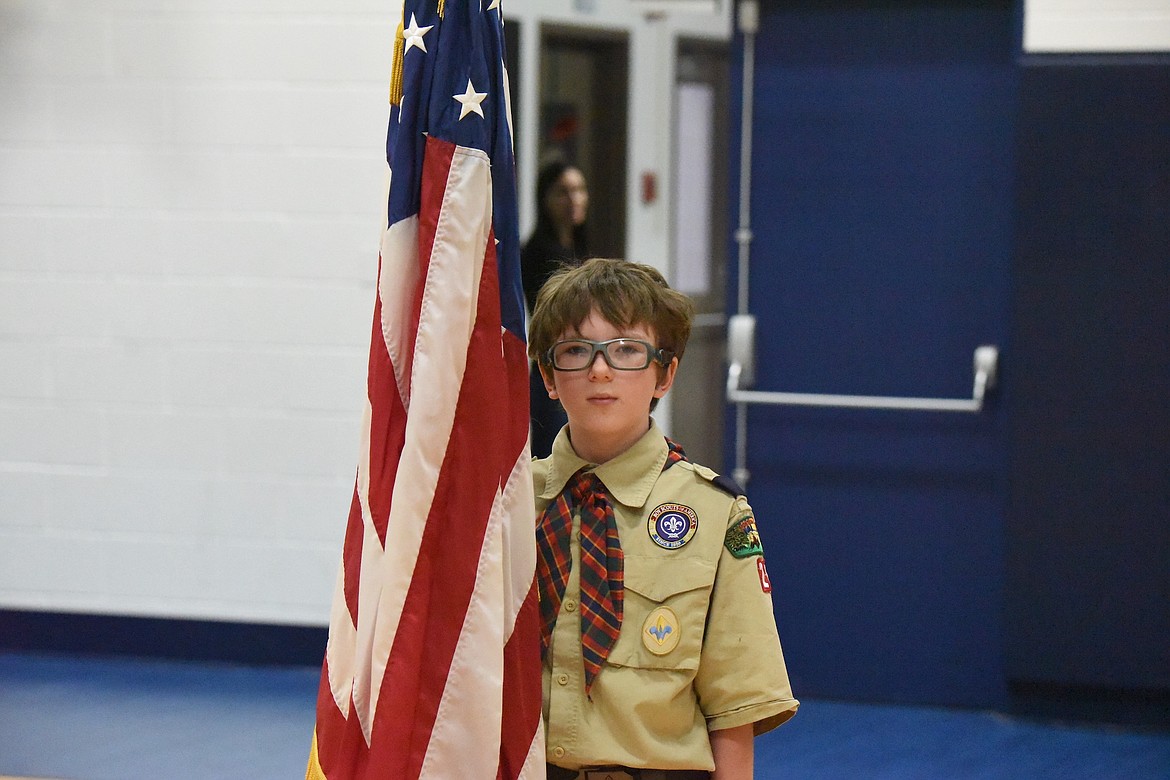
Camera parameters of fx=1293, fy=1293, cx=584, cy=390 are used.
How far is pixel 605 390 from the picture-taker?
1391 millimetres

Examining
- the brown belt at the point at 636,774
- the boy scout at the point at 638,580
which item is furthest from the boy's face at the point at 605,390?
the brown belt at the point at 636,774

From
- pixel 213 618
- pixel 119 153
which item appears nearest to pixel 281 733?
pixel 213 618

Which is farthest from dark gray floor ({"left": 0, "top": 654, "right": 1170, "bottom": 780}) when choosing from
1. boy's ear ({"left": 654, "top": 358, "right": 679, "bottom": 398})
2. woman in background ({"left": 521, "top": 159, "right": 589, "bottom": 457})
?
boy's ear ({"left": 654, "top": 358, "right": 679, "bottom": 398})

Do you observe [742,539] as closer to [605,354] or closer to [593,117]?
[605,354]

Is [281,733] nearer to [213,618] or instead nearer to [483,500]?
[213,618]

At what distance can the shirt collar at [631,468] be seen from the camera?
1438mm

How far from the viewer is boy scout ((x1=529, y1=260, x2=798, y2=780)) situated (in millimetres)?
1375

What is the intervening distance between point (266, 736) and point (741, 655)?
2.11 metres

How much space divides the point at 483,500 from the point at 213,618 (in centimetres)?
257

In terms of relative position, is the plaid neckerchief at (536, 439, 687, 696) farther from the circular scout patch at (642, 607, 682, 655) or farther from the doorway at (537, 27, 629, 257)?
the doorway at (537, 27, 629, 257)

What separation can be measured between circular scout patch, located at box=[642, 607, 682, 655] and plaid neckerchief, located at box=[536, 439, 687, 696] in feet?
0.11

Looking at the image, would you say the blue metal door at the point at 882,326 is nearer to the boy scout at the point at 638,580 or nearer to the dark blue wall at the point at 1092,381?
the dark blue wall at the point at 1092,381

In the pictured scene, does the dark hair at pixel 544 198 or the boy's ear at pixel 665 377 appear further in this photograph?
the dark hair at pixel 544 198

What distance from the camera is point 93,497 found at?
3.72m
